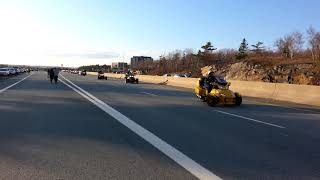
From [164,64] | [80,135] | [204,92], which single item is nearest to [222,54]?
[164,64]

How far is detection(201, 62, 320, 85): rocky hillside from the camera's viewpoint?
6822cm

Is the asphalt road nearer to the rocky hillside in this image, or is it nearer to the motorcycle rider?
the motorcycle rider

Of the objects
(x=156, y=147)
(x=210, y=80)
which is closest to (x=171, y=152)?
(x=156, y=147)

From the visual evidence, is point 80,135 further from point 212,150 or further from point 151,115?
point 151,115

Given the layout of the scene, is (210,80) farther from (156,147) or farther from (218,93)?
(156,147)

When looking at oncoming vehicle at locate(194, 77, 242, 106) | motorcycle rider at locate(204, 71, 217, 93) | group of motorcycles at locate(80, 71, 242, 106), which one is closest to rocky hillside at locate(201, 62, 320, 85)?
motorcycle rider at locate(204, 71, 217, 93)

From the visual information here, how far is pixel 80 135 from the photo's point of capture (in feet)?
38.6

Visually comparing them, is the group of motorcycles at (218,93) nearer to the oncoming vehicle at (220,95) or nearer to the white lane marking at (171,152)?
the oncoming vehicle at (220,95)

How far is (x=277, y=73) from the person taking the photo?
74.2 meters

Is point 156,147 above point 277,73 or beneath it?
above

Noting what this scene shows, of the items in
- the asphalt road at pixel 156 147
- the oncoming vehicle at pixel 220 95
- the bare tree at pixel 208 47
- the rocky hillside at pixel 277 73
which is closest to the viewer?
the asphalt road at pixel 156 147

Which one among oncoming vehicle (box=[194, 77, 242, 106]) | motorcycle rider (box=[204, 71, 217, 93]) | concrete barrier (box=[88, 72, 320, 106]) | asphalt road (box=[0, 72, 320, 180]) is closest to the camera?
asphalt road (box=[0, 72, 320, 180])

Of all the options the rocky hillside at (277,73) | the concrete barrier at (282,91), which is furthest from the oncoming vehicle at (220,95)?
the rocky hillside at (277,73)

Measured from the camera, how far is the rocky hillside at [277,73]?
6822 cm
